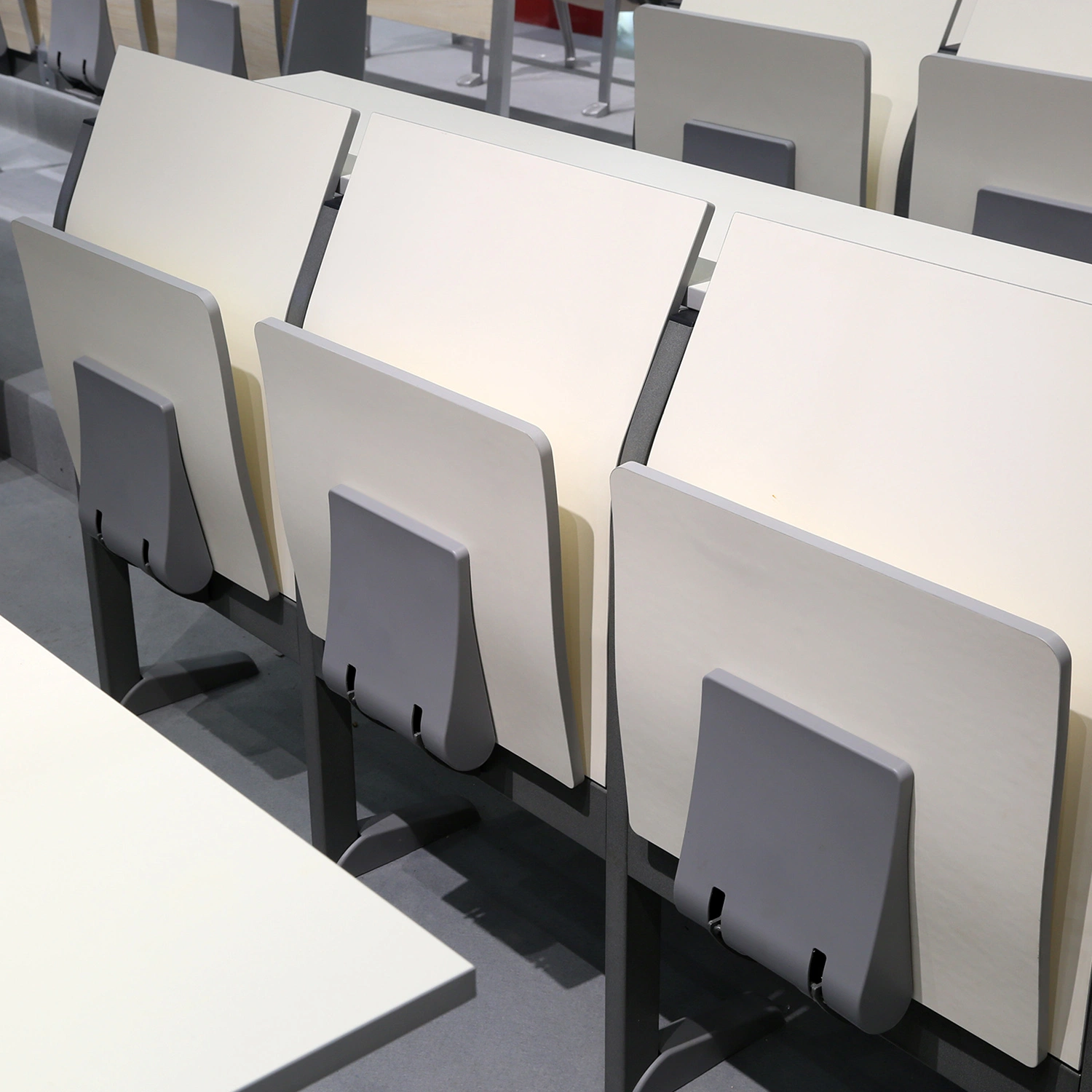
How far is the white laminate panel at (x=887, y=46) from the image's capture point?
2.15 meters

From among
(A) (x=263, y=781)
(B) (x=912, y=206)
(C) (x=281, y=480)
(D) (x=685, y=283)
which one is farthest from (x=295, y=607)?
(B) (x=912, y=206)

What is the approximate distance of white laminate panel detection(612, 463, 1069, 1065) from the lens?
2.82ft

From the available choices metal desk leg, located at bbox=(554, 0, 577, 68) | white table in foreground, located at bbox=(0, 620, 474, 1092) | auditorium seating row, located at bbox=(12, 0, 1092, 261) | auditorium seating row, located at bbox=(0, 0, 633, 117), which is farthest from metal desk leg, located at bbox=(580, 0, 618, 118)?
white table in foreground, located at bbox=(0, 620, 474, 1092)

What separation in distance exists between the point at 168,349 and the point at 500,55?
2.24 m

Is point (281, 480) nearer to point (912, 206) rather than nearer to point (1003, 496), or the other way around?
point (1003, 496)

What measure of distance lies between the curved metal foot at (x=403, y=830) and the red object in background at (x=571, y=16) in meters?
4.94

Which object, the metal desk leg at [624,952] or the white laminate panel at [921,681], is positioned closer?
the white laminate panel at [921,681]

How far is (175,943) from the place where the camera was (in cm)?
64

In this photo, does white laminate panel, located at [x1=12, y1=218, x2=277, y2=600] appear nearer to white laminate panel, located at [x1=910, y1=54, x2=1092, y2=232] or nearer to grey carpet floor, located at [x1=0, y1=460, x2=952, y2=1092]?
grey carpet floor, located at [x1=0, y1=460, x2=952, y2=1092]

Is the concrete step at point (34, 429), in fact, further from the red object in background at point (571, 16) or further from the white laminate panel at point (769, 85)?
the red object in background at point (571, 16)

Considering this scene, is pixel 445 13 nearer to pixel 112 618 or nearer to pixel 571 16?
pixel 112 618

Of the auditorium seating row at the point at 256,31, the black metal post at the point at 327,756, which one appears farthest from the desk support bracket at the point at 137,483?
the auditorium seating row at the point at 256,31

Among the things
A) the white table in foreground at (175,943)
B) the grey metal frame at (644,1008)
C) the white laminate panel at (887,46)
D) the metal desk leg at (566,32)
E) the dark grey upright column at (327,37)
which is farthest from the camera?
the metal desk leg at (566,32)

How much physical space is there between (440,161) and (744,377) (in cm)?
45
